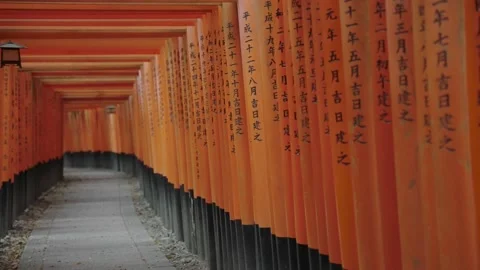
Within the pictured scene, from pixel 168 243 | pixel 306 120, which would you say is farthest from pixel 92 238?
pixel 306 120

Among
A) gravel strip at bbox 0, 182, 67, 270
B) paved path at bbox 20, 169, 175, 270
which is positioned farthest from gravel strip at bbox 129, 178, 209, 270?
gravel strip at bbox 0, 182, 67, 270

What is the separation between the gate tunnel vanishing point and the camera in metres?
3.15

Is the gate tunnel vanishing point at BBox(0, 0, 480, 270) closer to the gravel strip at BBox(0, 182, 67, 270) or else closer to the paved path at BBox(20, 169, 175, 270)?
the gravel strip at BBox(0, 182, 67, 270)

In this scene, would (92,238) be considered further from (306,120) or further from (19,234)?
(306,120)

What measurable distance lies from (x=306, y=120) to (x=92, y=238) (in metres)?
8.76

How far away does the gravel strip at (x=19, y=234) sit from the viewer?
1095 centimetres

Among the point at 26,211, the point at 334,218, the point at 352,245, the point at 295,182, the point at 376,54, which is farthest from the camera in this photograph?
the point at 26,211

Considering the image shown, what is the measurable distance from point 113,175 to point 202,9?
23148 millimetres

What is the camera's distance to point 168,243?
40.4ft

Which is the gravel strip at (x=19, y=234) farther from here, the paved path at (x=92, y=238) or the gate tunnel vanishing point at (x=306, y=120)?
the gate tunnel vanishing point at (x=306, y=120)

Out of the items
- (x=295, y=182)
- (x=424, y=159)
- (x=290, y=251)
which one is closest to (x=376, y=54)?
(x=424, y=159)

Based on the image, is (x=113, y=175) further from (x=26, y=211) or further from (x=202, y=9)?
(x=202, y=9)

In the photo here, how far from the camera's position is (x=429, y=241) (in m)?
3.38

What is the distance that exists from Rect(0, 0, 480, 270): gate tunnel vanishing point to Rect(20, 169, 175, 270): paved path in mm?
856
